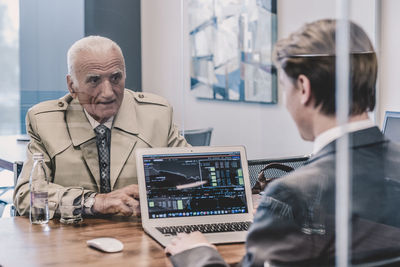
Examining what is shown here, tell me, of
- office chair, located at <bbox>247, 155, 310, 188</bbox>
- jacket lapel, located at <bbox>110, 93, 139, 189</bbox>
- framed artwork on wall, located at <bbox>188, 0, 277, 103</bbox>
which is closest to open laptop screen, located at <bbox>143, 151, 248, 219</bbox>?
office chair, located at <bbox>247, 155, 310, 188</bbox>

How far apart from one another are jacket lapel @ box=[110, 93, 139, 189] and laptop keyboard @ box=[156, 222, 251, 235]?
19.8 inches

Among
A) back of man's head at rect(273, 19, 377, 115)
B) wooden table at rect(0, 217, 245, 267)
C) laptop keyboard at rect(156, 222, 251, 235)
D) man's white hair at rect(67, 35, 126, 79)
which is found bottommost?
wooden table at rect(0, 217, 245, 267)

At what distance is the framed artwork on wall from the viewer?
118 inches

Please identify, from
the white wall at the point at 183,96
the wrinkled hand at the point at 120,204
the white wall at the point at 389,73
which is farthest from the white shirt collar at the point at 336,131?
the white wall at the point at 183,96

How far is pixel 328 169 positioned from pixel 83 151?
133 centimetres

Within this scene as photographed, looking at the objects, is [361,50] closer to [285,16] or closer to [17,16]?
[285,16]

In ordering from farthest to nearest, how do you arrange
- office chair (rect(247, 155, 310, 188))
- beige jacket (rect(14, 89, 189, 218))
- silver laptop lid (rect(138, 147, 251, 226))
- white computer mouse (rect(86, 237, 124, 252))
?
beige jacket (rect(14, 89, 189, 218)) → office chair (rect(247, 155, 310, 188)) → silver laptop lid (rect(138, 147, 251, 226)) → white computer mouse (rect(86, 237, 124, 252))

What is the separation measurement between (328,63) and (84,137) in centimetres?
135

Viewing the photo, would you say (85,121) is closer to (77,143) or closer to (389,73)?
(77,143)

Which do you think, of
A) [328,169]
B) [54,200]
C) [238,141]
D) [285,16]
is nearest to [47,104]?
[54,200]

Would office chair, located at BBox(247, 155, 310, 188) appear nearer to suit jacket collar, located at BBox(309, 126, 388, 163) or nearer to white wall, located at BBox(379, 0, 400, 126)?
white wall, located at BBox(379, 0, 400, 126)

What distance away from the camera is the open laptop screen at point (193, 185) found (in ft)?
6.07

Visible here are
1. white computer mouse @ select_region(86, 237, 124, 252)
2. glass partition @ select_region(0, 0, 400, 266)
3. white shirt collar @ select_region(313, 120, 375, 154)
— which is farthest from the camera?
glass partition @ select_region(0, 0, 400, 266)

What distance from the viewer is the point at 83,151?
219 cm
